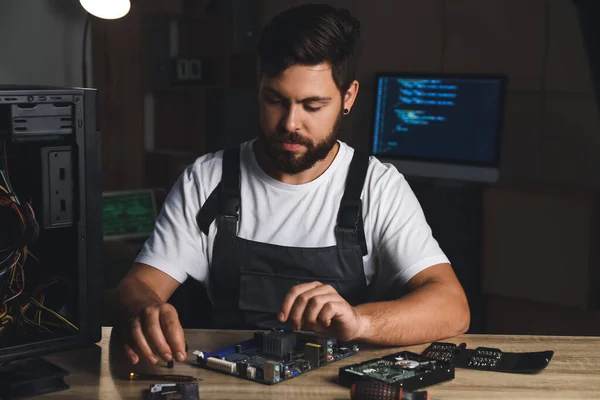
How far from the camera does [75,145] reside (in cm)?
135

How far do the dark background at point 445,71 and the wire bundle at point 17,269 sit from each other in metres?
2.12

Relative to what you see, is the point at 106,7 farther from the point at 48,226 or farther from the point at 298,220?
the point at 48,226

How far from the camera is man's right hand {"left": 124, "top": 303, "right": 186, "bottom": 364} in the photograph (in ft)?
4.57

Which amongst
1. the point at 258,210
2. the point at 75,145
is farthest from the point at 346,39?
the point at 75,145

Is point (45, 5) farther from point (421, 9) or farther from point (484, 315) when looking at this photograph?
point (484, 315)

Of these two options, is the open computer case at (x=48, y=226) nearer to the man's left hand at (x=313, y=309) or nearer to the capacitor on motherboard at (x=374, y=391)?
the man's left hand at (x=313, y=309)

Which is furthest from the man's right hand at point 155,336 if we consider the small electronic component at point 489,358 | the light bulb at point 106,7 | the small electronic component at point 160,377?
the light bulb at point 106,7

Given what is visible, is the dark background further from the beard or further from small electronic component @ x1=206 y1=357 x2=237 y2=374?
small electronic component @ x1=206 y1=357 x2=237 y2=374

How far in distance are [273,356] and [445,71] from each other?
2.87 meters

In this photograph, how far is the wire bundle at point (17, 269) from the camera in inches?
53.7

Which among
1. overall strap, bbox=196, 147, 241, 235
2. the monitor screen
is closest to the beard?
overall strap, bbox=196, 147, 241, 235

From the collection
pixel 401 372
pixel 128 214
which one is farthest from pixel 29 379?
pixel 128 214

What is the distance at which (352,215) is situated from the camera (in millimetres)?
1974

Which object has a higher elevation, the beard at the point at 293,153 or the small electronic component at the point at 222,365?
the beard at the point at 293,153
